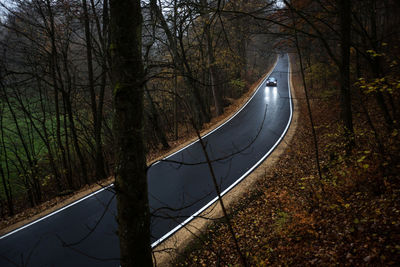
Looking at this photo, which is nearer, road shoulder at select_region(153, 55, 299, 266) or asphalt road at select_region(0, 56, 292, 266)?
road shoulder at select_region(153, 55, 299, 266)

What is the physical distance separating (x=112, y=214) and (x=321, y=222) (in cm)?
494

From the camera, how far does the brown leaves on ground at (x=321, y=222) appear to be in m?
3.76

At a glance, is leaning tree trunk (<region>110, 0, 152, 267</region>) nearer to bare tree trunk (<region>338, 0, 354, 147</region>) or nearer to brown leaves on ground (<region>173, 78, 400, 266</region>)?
brown leaves on ground (<region>173, 78, 400, 266</region>)

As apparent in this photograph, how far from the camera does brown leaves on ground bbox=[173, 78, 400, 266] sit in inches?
148

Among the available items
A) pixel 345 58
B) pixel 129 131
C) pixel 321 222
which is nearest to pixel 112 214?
pixel 129 131

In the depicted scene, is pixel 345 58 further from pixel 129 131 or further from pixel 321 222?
pixel 129 131

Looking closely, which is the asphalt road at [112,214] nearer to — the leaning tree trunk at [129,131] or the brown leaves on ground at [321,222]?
the leaning tree trunk at [129,131]

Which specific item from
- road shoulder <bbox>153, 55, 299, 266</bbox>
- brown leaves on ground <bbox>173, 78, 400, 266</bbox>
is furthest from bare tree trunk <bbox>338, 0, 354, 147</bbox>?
road shoulder <bbox>153, 55, 299, 266</bbox>

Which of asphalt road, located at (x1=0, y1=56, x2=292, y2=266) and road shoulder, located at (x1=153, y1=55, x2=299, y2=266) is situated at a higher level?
asphalt road, located at (x1=0, y1=56, x2=292, y2=266)

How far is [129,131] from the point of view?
6.23 ft

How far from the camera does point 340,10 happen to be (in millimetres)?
5777

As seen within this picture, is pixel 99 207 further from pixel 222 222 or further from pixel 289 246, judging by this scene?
pixel 289 246

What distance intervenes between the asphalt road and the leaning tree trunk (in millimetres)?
816

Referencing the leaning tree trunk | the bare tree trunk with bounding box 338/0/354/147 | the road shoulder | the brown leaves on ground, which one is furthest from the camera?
the bare tree trunk with bounding box 338/0/354/147
